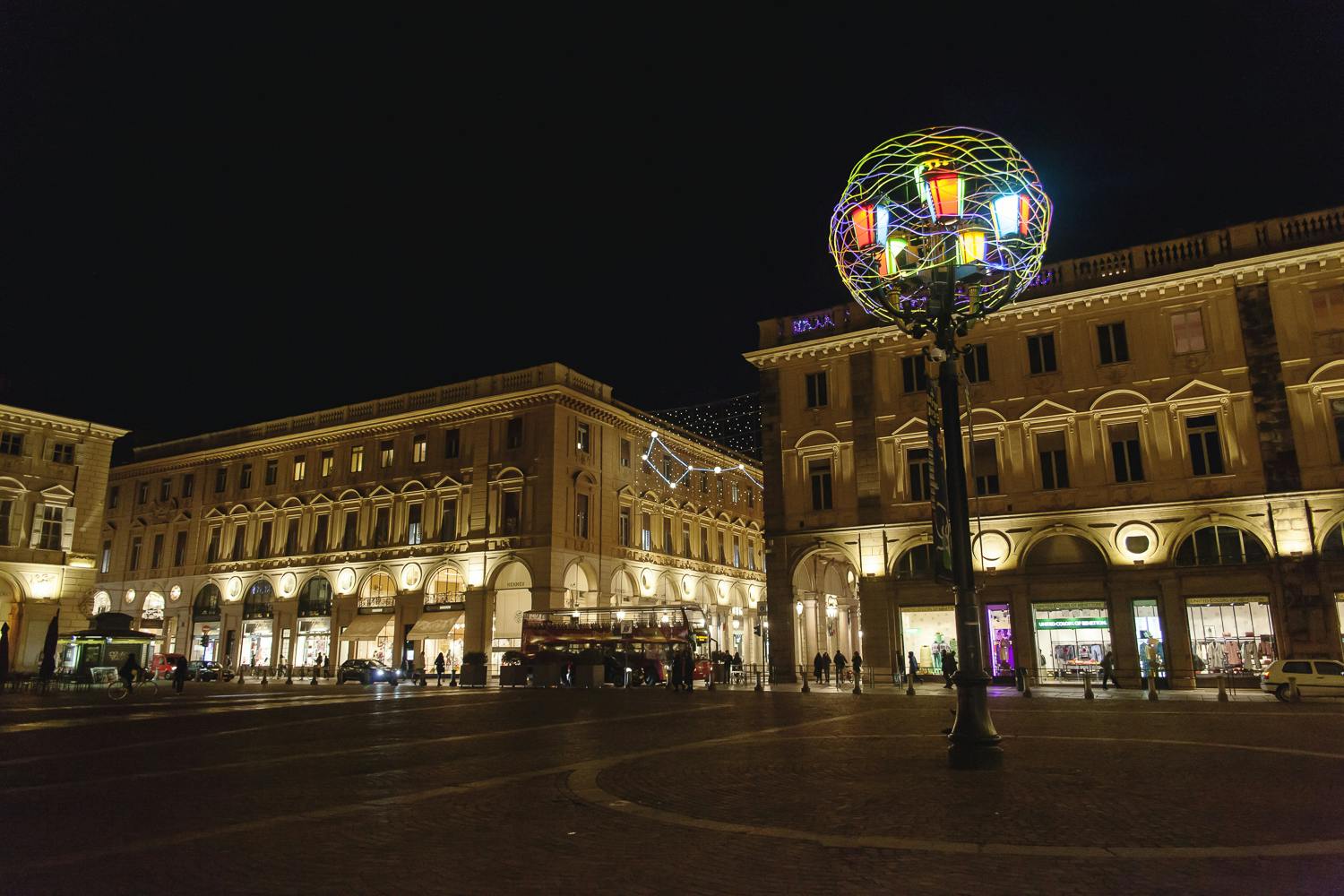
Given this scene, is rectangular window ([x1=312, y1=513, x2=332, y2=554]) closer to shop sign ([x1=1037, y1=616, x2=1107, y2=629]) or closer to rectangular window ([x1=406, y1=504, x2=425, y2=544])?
rectangular window ([x1=406, y1=504, x2=425, y2=544])

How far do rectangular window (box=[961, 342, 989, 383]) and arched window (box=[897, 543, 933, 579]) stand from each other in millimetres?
7081

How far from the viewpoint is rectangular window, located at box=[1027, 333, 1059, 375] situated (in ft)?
117

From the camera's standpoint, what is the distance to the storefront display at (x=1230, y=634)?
101 ft

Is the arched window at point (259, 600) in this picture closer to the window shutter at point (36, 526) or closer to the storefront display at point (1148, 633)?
the window shutter at point (36, 526)

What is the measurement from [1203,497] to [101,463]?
56658mm

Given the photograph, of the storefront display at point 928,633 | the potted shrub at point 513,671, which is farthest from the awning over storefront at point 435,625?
the storefront display at point 928,633

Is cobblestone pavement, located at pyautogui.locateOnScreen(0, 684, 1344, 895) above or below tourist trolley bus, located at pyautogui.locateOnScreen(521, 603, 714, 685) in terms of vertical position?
below

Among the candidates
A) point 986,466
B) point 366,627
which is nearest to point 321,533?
point 366,627

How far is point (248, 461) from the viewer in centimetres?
5975

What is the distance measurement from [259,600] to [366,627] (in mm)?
10241

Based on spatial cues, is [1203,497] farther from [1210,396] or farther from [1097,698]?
[1097,698]

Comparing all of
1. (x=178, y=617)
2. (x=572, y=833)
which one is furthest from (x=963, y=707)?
(x=178, y=617)

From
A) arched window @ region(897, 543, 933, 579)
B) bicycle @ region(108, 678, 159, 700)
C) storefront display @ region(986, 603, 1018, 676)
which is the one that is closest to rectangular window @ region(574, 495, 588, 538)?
arched window @ region(897, 543, 933, 579)

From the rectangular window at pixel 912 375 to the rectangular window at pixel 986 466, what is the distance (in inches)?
132
